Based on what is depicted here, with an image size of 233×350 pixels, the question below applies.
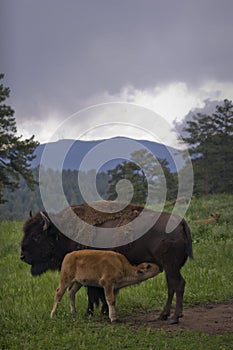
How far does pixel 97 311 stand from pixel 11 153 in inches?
1066

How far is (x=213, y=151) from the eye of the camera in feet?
135

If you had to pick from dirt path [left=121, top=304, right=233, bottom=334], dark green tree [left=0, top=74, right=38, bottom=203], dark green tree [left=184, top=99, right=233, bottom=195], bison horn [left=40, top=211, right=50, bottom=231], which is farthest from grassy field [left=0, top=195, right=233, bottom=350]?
dark green tree [left=184, top=99, right=233, bottom=195]

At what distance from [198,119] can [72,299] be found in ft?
117

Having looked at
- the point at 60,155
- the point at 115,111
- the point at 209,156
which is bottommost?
the point at 60,155

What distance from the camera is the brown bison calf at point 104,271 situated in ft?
24.0

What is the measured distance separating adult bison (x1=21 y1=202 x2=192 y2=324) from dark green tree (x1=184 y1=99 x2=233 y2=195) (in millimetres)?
32770

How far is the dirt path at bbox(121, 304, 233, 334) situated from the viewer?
7.07m

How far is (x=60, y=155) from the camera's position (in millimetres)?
8555

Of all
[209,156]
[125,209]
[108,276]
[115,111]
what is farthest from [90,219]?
[209,156]

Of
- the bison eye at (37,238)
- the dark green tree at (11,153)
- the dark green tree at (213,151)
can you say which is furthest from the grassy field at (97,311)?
the dark green tree at (213,151)

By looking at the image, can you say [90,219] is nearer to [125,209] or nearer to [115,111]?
[125,209]

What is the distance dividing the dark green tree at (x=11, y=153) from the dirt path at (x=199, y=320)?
2456 cm

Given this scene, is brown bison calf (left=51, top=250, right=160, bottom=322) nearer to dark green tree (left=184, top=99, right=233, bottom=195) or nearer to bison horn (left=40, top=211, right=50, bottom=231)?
bison horn (left=40, top=211, right=50, bottom=231)

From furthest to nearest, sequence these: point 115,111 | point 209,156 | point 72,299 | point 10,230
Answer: point 209,156 → point 10,230 → point 115,111 → point 72,299
